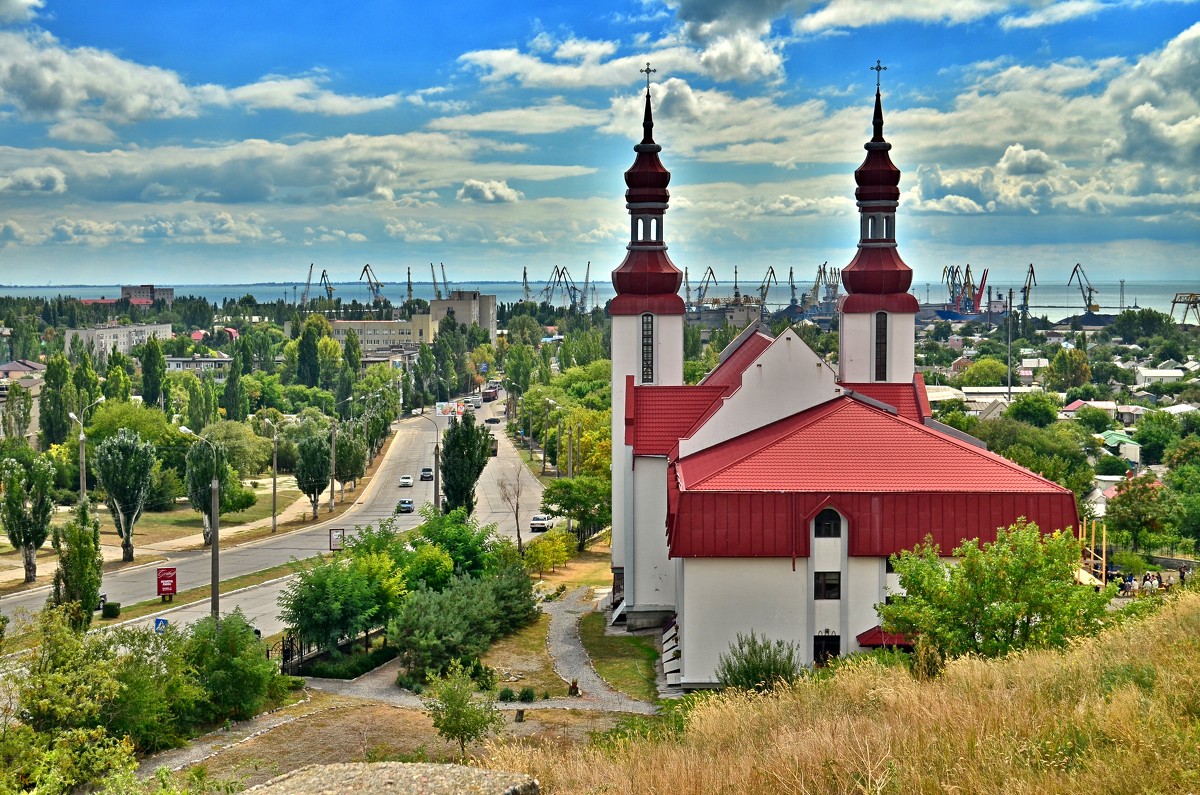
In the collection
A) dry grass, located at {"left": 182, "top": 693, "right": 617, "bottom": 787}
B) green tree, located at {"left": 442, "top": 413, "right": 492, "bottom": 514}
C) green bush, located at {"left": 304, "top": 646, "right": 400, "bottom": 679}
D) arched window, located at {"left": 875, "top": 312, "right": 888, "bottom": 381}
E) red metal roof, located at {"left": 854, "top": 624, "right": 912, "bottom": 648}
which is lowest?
green bush, located at {"left": 304, "top": 646, "right": 400, "bottom": 679}

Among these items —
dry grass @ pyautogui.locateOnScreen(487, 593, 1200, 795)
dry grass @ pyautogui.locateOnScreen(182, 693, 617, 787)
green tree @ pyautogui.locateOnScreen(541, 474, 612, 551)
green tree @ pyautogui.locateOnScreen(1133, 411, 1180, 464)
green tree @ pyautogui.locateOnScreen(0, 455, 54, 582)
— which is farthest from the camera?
green tree @ pyautogui.locateOnScreen(1133, 411, 1180, 464)

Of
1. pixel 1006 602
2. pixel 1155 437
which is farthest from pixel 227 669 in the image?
pixel 1155 437

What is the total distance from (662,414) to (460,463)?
12.9 meters

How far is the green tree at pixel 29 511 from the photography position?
45406mm

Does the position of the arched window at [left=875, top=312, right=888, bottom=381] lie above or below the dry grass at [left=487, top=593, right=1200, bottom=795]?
above

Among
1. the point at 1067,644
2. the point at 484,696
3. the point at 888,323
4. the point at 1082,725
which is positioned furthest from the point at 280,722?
the point at 888,323

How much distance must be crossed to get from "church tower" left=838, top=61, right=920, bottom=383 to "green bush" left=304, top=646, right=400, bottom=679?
18502mm

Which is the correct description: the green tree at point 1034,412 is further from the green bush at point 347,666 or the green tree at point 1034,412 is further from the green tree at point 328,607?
the green tree at point 328,607


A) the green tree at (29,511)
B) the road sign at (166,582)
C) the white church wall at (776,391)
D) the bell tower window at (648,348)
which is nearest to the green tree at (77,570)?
the road sign at (166,582)

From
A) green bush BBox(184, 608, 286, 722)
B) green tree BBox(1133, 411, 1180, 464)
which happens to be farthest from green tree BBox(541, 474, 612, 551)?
green tree BBox(1133, 411, 1180, 464)

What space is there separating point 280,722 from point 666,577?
1462cm

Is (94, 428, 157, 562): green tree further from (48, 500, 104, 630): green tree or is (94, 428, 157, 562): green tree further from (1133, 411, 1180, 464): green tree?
(1133, 411, 1180, 464): green tree

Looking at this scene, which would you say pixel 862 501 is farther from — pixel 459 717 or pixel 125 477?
pixel 125 477

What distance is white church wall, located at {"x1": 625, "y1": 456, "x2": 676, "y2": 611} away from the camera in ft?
121
